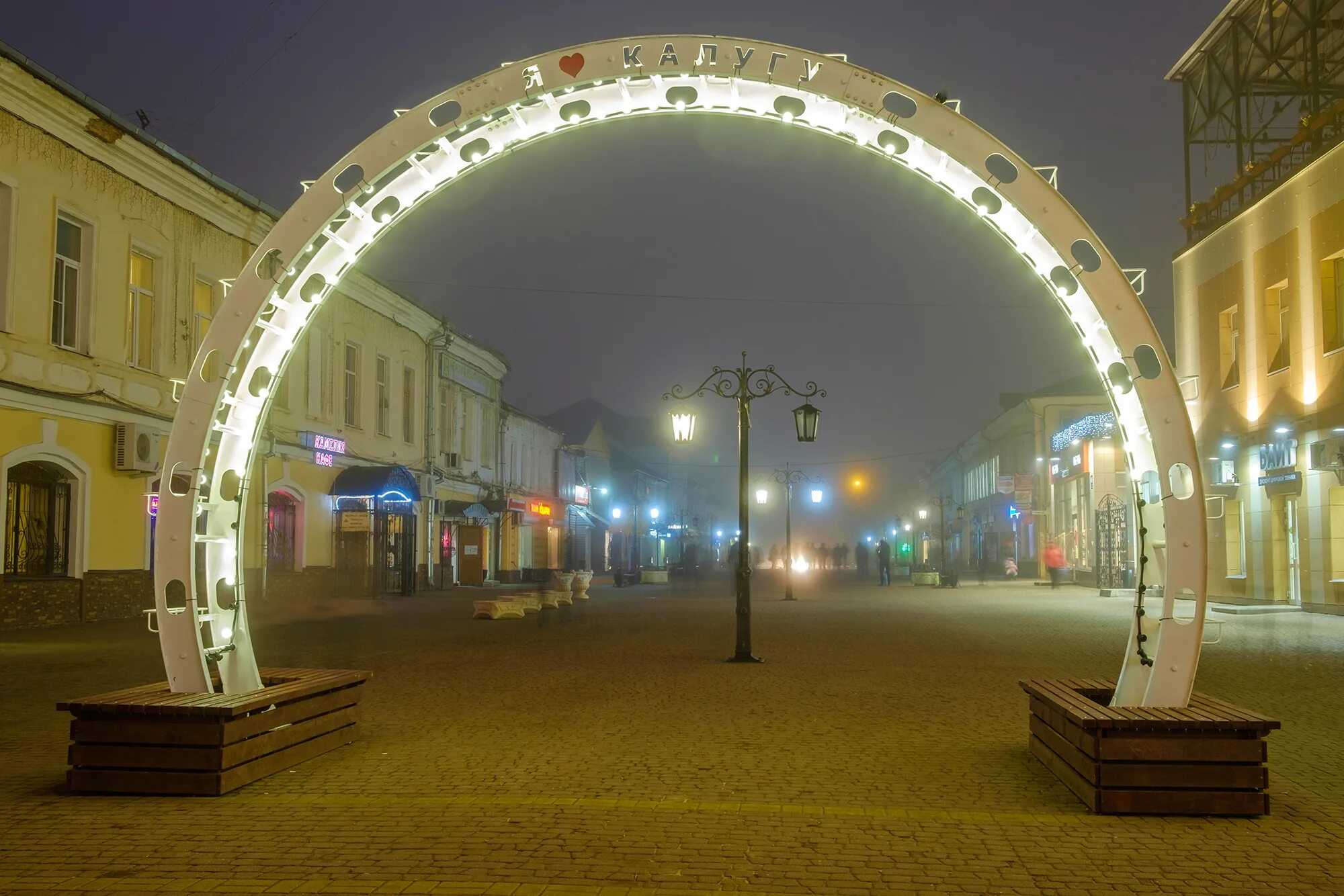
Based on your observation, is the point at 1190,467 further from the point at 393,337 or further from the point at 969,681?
the point at 393,337

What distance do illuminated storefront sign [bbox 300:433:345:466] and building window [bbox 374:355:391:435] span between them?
11.7 ft

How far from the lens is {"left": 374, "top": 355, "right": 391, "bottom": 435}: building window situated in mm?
34062

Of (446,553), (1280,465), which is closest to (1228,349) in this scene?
(1280,465)

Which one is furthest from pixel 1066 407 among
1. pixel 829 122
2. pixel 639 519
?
pixel 829 122

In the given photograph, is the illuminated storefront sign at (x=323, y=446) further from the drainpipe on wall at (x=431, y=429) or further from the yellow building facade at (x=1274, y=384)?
the yellow building facade at (x=1274, y=384)

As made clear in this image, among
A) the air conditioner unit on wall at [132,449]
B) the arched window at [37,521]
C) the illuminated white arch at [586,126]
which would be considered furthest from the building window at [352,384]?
the illuminated white arch at [586,126]

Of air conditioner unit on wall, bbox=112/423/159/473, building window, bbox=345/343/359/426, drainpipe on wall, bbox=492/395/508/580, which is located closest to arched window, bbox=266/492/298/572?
building window, bbox=345/343/359/426

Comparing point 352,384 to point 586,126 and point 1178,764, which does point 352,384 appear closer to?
point 586,126

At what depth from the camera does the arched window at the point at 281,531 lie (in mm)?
27234

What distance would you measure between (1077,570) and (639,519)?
35.8 meters

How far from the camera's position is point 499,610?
74.2ft

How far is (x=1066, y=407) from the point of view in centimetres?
5472

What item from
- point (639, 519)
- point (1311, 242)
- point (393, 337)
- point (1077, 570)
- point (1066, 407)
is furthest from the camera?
point (639, 519)

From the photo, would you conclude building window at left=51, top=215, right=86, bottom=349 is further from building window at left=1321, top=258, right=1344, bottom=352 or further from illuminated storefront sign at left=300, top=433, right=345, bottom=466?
building window at left=1321, top=258, right=1344, bottom=352
